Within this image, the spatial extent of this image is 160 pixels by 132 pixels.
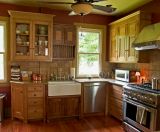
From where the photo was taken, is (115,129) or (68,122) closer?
(115,129)

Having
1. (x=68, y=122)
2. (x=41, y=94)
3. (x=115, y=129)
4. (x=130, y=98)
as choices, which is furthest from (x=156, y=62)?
(x=41, y=94)

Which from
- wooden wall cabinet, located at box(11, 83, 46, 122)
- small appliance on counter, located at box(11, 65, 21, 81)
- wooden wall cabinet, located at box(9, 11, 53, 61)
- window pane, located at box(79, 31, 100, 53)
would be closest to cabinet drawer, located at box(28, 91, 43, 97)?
wooden wall cabinet, located at box(11, 83, 46, 122)

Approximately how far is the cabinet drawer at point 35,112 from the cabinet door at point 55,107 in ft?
0.59

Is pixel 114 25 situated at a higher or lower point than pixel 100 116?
higher

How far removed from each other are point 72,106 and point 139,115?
5.37 feet

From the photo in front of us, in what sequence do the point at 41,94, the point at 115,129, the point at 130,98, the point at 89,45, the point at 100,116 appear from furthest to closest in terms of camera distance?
the point at 89,45 → the point at 100,116 → the point at 41,94 → the point at 115,129 → the point at 130,98

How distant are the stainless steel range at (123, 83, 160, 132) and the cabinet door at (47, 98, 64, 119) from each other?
1.44 meters

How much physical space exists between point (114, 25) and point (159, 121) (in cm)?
281

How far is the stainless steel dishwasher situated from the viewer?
4.47 meters

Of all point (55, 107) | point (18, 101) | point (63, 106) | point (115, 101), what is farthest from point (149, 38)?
point (18, 101)

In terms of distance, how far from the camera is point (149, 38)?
11.0ft

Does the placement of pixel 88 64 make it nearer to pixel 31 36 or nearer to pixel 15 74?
pixel 31 36

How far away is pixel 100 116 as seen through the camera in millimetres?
4656

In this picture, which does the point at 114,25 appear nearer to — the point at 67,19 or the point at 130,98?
the point at 67,19
